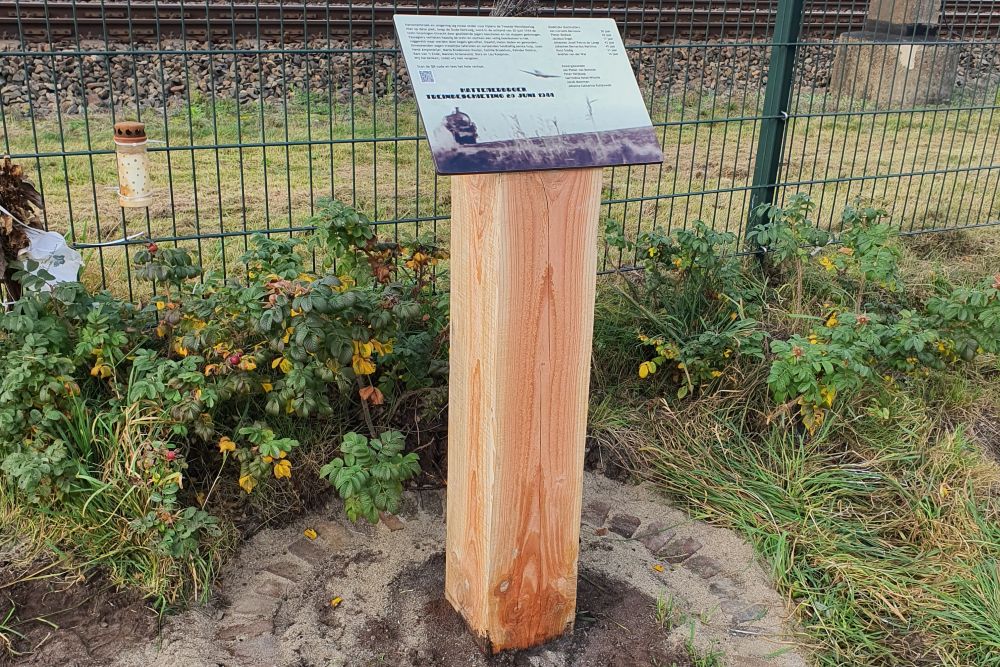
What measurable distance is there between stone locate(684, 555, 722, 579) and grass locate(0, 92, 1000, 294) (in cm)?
188

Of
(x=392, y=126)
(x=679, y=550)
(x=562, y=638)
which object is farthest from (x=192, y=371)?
(x=392, y=126)

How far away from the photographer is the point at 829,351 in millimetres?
3377

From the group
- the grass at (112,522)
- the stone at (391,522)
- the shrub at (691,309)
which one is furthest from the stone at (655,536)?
the grass at (112,522)

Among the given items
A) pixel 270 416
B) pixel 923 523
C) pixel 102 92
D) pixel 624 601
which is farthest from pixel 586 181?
pixel 102 92

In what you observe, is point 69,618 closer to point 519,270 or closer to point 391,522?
point 391,522

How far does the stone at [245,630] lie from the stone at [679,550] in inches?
51.0

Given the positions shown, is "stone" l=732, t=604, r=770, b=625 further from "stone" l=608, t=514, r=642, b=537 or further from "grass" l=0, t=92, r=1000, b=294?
"grass" l=0, t=92, r=1000, b=294

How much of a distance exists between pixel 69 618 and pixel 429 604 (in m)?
1.04

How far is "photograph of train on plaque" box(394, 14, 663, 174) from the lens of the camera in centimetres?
217

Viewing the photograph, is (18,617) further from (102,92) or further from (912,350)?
(102,92)

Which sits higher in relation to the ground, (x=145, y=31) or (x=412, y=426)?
(x=145, y=31)

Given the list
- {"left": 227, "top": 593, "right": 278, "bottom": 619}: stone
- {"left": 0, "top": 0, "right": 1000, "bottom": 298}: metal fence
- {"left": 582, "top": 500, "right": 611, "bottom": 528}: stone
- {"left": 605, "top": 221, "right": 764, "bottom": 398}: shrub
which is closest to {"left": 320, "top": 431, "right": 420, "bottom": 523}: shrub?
{"left": 227, "top": 593, "right": 278, "bottom": 619}: stone

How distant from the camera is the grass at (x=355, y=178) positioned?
5.11 metres

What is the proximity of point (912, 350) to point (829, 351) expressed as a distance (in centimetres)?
57
